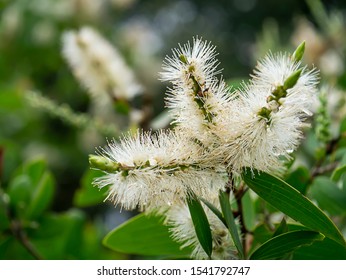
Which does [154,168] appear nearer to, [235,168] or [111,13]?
[235,168]

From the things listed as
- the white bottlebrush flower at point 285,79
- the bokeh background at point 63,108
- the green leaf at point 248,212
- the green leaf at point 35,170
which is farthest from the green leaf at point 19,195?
the white bottlebrush flower at point 285,79

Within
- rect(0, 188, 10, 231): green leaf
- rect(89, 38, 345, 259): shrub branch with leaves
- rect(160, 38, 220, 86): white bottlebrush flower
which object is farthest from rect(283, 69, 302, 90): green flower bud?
rect(0, 188, 10, 231): green leaf

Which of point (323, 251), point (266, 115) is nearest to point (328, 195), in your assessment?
point (323, 251)

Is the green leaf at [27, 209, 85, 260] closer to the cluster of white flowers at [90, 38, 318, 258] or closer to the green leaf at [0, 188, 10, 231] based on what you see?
the green leaf at [0, 188, 10, 231]

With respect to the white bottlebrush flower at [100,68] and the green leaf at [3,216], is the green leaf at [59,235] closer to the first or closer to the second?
the green leaf at [3,216]

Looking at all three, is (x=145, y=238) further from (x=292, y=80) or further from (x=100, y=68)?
(x=100, y=68)

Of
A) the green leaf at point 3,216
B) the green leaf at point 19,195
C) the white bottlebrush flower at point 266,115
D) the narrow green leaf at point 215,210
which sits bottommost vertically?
the narrow green leaf at point 215,210
